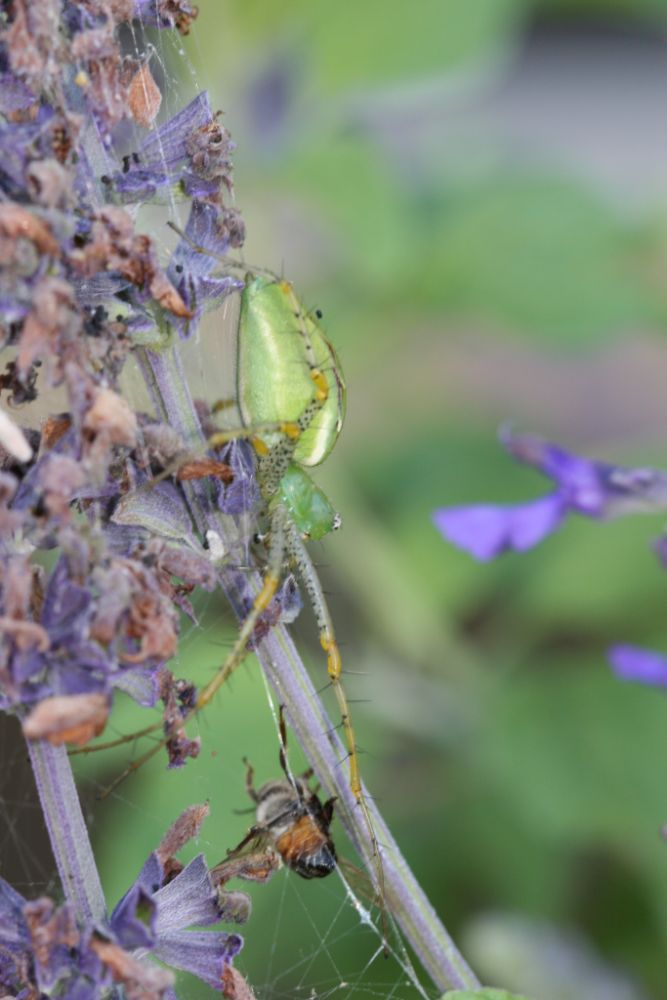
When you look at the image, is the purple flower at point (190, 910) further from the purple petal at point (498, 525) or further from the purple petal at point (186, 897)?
the purple petal at point (498, 525)

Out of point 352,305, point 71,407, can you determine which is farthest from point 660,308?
point 71,407

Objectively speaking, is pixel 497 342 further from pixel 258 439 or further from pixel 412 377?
pixel 258 439

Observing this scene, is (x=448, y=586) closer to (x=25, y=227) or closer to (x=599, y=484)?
(x=599, y=484)

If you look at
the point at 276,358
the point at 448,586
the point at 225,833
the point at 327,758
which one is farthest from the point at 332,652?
the point at 448,586

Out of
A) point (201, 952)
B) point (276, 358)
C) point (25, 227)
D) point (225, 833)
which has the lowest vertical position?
point (225, 833)

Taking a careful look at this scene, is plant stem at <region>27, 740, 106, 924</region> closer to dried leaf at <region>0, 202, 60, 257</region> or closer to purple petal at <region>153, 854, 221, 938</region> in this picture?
purple petal at <region>153, 854, 221, 938</region>

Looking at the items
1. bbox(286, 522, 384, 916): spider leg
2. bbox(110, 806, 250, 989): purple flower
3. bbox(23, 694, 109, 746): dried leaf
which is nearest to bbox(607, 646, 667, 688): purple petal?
bbox(286, 522, 384, 916): spider leg

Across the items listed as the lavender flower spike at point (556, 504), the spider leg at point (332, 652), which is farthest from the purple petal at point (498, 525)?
the spider leg at point (332, 652)
